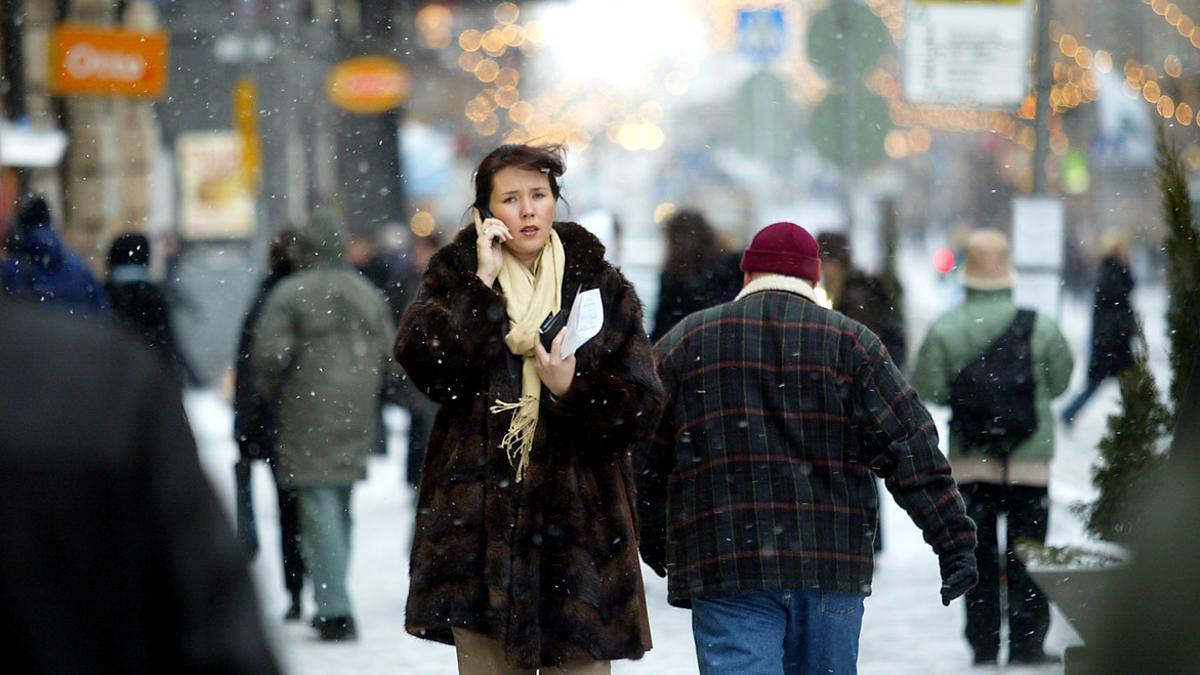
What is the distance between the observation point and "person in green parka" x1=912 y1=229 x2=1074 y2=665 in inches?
290

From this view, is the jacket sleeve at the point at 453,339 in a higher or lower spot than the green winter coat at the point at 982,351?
higher

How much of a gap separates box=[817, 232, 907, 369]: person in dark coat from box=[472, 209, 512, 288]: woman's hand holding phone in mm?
4951

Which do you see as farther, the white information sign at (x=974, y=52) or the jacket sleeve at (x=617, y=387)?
the white information sign at (x=974, y=52)

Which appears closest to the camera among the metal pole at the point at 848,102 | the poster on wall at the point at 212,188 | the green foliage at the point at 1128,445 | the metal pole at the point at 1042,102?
the green foliage at the point at 1128,445

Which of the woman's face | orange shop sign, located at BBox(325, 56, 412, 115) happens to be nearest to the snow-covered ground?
the woman's face

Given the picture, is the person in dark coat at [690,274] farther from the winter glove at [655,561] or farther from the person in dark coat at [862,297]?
the winter glove at [655,561]

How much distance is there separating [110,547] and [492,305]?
3033 millimetres

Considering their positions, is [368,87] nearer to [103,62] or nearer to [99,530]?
[103,62]

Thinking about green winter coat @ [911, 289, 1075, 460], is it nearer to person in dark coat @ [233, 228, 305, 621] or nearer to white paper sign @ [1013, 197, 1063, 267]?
person in dark coat @ [233, 228, 305, 621]

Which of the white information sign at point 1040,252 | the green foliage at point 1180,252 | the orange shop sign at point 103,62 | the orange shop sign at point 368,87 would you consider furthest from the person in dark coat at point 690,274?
the orange shop sign at point 368,87

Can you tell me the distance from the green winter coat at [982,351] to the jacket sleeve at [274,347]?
275cm

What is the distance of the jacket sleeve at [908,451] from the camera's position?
4.63 meters

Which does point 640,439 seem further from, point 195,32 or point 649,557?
point 195,32

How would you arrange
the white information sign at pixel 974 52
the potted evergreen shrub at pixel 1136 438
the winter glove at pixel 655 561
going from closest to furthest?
1. the winter glove at pixel 655 561
2. the potted evergreen shrub at pixel 1136 438
3. the white information sign at pixel 974 52
